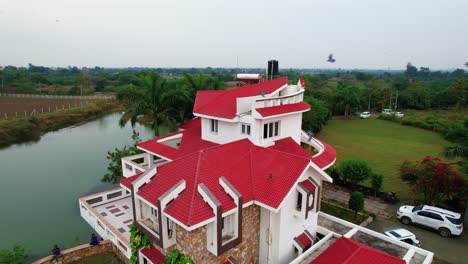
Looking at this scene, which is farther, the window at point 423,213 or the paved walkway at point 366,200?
the paved walkway at point 366,200

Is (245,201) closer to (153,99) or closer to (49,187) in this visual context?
(153,99)

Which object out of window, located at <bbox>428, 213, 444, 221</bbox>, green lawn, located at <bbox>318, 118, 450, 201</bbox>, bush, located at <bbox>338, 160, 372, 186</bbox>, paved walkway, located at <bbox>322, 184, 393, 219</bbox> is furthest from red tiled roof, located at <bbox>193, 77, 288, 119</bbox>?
green lawn, located at <bbox>318, 118, 450, 201</bbox>

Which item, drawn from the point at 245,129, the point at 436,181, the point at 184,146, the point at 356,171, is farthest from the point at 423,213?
the point at 184,146

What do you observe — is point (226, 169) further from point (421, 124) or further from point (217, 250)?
point (421, 124)

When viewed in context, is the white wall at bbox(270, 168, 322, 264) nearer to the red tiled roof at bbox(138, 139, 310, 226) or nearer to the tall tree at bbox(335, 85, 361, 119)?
the red tiled roof at bbox(138, 139, 310, 226)

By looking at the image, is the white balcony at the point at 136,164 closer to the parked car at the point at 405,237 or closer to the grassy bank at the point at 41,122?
the parked car at the point at 405,237

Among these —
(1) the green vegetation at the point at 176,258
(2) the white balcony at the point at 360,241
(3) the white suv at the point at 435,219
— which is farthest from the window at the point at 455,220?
(1) the green vegetation at the point at 176,258
